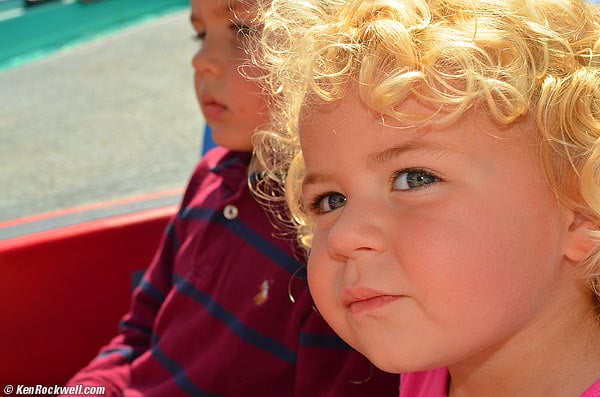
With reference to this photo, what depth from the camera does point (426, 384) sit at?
901 mm

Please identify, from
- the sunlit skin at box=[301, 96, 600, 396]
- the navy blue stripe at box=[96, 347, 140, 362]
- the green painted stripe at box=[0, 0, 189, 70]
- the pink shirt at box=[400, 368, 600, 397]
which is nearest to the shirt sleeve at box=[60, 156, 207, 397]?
the navy blue stripe at box=[96, 347, 140, 362]

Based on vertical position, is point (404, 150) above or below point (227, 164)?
above

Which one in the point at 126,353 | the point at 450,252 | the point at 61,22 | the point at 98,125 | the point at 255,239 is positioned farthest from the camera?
the point at 61,22

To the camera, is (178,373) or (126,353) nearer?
(178,373)

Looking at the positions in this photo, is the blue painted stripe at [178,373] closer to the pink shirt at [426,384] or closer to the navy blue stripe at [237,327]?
Answer: the navy blue stripe at [237,327]

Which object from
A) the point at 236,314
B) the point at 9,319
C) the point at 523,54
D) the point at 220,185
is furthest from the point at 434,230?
the point at 9,319

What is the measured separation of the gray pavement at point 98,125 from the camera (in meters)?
2.78

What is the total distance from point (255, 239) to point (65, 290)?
41 cm

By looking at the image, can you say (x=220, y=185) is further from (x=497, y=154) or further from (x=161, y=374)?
(x=497, y=154)

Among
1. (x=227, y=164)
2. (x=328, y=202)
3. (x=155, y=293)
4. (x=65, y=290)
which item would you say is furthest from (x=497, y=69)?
(x=65, y=290)

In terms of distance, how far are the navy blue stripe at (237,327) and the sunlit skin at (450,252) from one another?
31 cm

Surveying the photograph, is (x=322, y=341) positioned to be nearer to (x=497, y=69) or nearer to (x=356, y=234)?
(x=356, y=234)

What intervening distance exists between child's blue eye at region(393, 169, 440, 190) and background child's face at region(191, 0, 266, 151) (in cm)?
45

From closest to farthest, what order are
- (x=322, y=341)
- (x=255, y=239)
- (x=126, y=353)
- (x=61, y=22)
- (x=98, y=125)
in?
(x=322, y=341) → (x=255, y=239) → (x=126, y=353) → (x=98, y=125) → (x=61, y=22)
